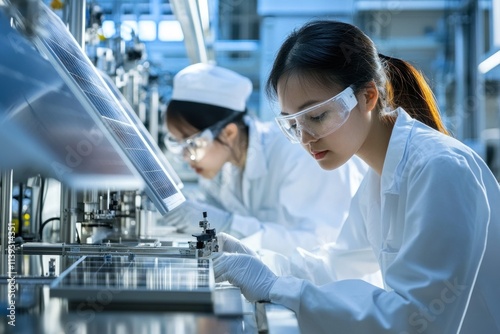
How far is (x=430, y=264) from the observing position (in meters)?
1.44

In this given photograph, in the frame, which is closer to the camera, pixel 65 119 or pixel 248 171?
pixel 65 119

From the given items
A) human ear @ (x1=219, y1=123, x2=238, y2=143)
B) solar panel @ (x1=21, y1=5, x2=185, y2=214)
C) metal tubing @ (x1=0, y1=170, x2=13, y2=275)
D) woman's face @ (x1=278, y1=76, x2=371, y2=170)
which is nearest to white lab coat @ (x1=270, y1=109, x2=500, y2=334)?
woman's face @ (x1=278, y1=76, x2=371, y2=170)

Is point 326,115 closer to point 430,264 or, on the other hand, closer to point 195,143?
point 430,264

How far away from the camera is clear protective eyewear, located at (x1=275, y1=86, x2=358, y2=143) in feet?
5.77

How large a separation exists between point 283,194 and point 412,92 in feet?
3.90

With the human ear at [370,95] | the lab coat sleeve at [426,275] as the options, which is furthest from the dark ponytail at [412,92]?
the lab coat sleeve at [426,275]

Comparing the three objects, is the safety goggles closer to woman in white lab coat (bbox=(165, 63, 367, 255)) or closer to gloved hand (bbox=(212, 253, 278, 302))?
woman in white lab coat (bbox=(165, 63, 367, 255))

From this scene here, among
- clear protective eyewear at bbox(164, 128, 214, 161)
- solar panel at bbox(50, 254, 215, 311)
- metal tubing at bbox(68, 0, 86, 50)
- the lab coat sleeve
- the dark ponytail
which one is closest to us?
solar panel at bbox(50, 254, 215, 311)

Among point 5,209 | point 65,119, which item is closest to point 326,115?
point 65,119

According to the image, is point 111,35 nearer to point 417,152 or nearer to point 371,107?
point 371,107

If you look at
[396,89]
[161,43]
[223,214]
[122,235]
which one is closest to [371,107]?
[396,89]

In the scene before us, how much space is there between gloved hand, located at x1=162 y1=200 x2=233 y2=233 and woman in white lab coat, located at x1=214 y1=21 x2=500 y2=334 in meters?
0.79

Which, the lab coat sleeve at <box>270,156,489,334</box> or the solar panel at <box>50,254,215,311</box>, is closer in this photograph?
the solar panel at <box>50,254,215,311</box>

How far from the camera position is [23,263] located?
156 cm
